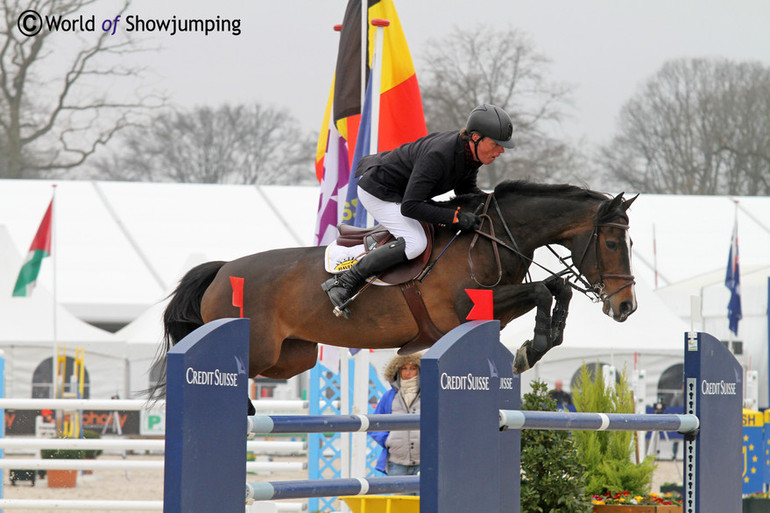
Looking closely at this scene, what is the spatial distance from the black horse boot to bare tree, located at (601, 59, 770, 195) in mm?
22761

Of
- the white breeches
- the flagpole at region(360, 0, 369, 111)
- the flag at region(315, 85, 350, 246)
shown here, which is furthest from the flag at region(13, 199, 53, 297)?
the white breeches

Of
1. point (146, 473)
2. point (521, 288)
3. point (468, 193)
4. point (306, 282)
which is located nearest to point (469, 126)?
point (468, 193)

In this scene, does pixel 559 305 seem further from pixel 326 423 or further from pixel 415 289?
pixel 326 423

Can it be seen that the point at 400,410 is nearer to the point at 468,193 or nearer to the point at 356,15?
the point at 468,193

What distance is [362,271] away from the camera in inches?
159

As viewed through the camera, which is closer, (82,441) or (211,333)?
(211,333)

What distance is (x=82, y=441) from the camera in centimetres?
648

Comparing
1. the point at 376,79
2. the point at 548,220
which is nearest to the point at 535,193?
the point at 548,220

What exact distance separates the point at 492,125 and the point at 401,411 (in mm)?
2436

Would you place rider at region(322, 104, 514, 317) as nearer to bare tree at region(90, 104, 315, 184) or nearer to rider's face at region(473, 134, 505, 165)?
rider's face at region(473, 134, 505, 165)

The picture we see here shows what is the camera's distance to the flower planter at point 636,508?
468cm

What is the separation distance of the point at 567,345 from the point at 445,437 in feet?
33.5

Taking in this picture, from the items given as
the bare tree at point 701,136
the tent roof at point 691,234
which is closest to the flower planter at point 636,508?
the tent roof at point 691,234

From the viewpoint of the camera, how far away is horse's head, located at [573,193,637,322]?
156 inches
